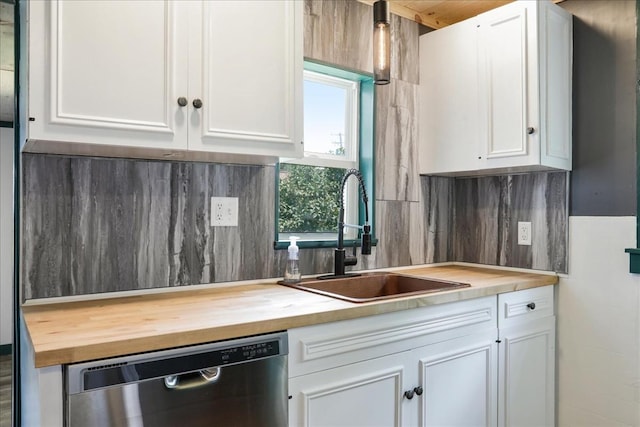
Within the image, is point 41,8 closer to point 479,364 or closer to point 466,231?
point 479,364

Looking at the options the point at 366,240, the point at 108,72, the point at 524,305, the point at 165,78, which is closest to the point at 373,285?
the point at 366,240

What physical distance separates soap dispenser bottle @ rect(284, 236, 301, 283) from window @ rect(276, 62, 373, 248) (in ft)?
0.79

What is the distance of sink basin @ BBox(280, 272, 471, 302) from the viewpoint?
1.99 m

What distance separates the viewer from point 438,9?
8.27 feet

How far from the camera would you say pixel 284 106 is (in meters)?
1.70

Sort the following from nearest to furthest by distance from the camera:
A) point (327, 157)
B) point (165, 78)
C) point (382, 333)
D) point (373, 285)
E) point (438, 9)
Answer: point (165, 78) < point (382, 333) < point (373, 285) < point (327, 157) < point (438, 9)

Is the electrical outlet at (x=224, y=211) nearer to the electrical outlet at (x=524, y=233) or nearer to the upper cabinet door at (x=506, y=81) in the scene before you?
the upper cabinet door at (x=506, y=81)

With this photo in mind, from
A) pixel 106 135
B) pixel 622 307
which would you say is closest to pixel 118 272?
pixel 106 135

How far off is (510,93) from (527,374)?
51.2 inches

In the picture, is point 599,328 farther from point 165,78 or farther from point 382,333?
point 165,78

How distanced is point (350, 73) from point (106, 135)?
132 centimetres

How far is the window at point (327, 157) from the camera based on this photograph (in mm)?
2271

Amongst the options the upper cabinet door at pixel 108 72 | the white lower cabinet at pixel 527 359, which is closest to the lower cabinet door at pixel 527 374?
the white lower cabinet at pixel 527 359

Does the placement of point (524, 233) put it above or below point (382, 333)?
above
